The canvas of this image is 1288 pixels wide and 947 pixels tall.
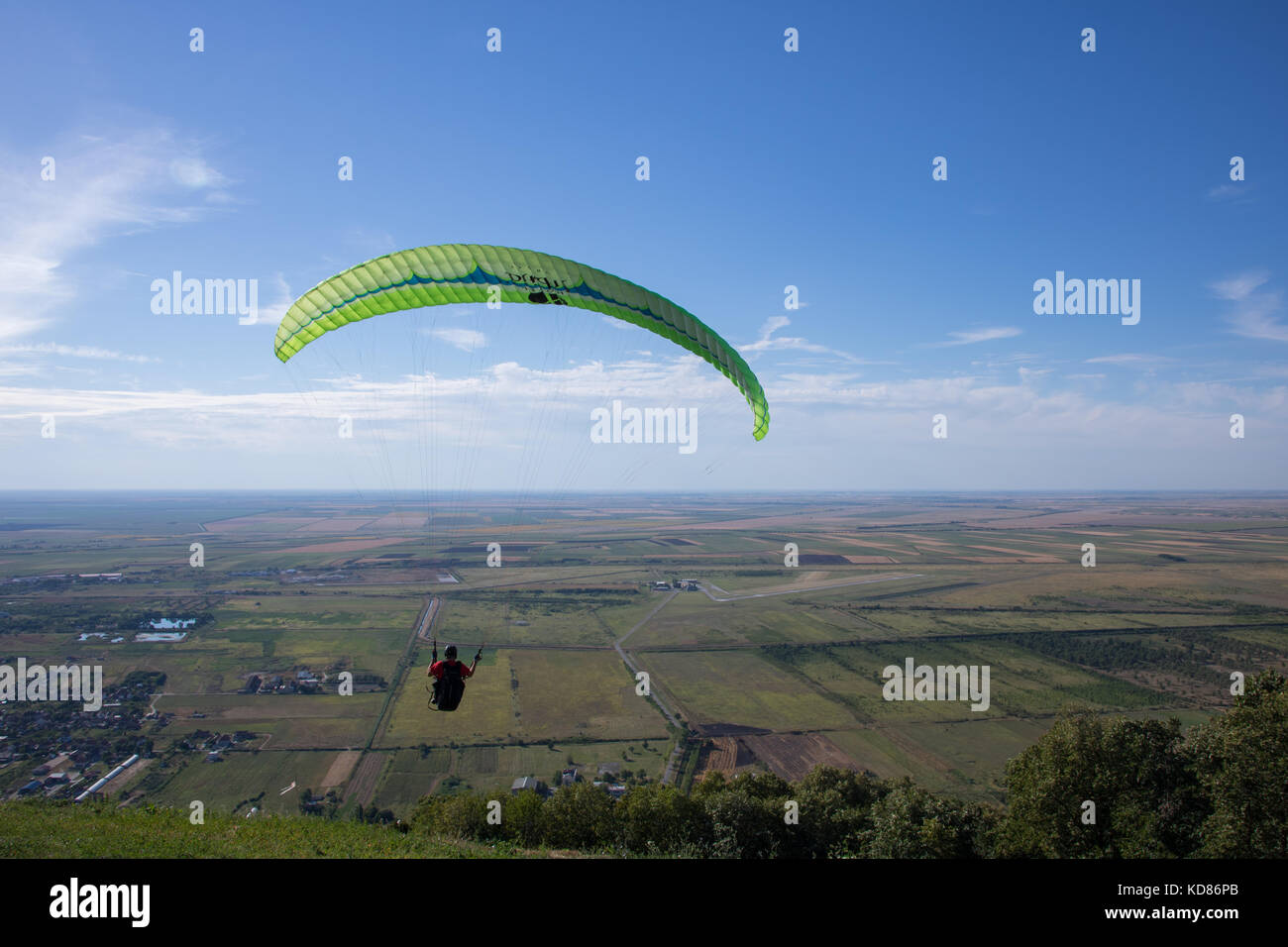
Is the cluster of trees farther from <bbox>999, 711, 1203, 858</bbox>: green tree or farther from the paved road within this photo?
the paved road

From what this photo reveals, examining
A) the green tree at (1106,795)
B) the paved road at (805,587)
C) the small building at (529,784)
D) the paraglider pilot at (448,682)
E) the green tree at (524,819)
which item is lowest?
the paved road at (805,587)

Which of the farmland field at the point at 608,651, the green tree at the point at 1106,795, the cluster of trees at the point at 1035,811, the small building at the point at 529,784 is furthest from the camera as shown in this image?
the farmland field at the point at 608,651

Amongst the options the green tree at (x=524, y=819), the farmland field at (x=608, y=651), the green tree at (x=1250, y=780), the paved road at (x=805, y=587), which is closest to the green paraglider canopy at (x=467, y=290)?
the green tree at (x=524, y=819)

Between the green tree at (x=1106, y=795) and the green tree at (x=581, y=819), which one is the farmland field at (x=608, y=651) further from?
the green tree at (x=1106, y=795)

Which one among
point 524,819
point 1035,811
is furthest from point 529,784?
point 1035,811
